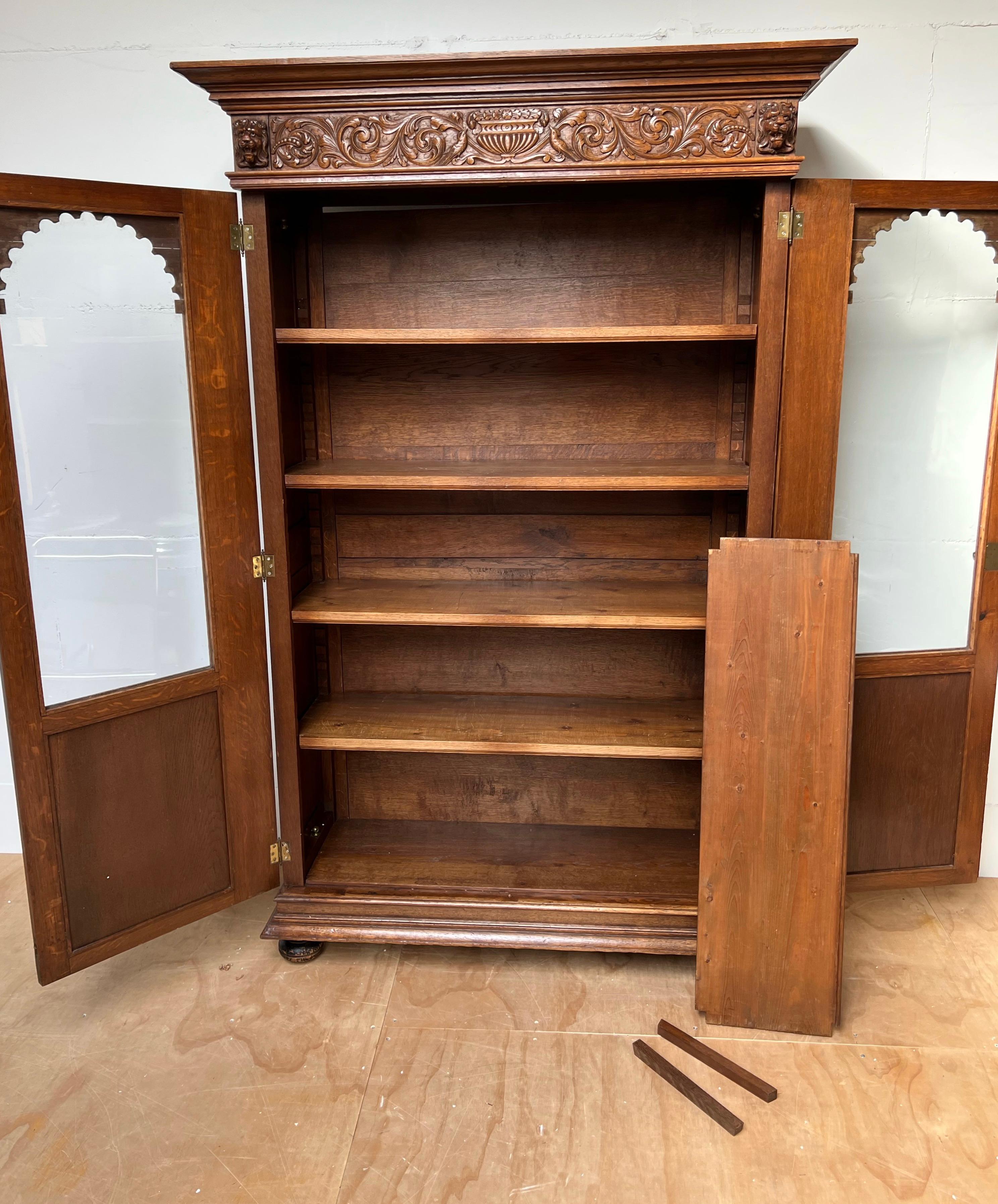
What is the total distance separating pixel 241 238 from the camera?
89.2 inches

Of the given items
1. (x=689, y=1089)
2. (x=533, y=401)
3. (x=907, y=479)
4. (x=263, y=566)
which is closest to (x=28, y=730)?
(x=263, y=566)

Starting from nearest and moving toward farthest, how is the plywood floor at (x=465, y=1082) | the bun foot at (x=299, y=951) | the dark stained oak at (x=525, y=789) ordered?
the plywood floor at (x=465, y=1082)
the bun foot at (x=299, y=951)
the dark stained oak at (x=525, y=789)

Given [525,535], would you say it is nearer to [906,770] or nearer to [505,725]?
[505,725]

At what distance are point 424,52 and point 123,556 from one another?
1.60 metres

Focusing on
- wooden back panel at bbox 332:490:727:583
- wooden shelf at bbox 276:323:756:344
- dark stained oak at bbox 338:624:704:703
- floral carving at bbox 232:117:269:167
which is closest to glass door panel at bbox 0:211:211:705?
floral carving at bbox 232:117:269:167

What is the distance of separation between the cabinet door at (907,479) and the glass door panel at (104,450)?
1496 mm

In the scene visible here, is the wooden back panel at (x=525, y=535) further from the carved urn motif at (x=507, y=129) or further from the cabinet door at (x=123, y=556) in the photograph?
the carved urn motif at (x=507, y=129)

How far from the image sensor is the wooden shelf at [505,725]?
2488 mm

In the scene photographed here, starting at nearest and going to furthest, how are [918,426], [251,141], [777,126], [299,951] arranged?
[777,126] → [251,141] → [918,426] → [299,951]

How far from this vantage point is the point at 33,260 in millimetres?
2146

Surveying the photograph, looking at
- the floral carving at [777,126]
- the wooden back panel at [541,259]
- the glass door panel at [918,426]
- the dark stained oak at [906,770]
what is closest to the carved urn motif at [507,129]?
the wooden back panel at [541,259]

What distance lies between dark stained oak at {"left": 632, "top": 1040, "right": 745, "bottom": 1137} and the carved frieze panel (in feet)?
6.69

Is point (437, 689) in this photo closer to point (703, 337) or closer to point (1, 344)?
point (703, 337)

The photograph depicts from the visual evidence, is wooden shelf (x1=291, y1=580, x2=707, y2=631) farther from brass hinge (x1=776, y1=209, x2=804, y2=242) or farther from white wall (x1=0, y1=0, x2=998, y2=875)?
white wall (x1=0, y1=0, x2=998, y2=875)
